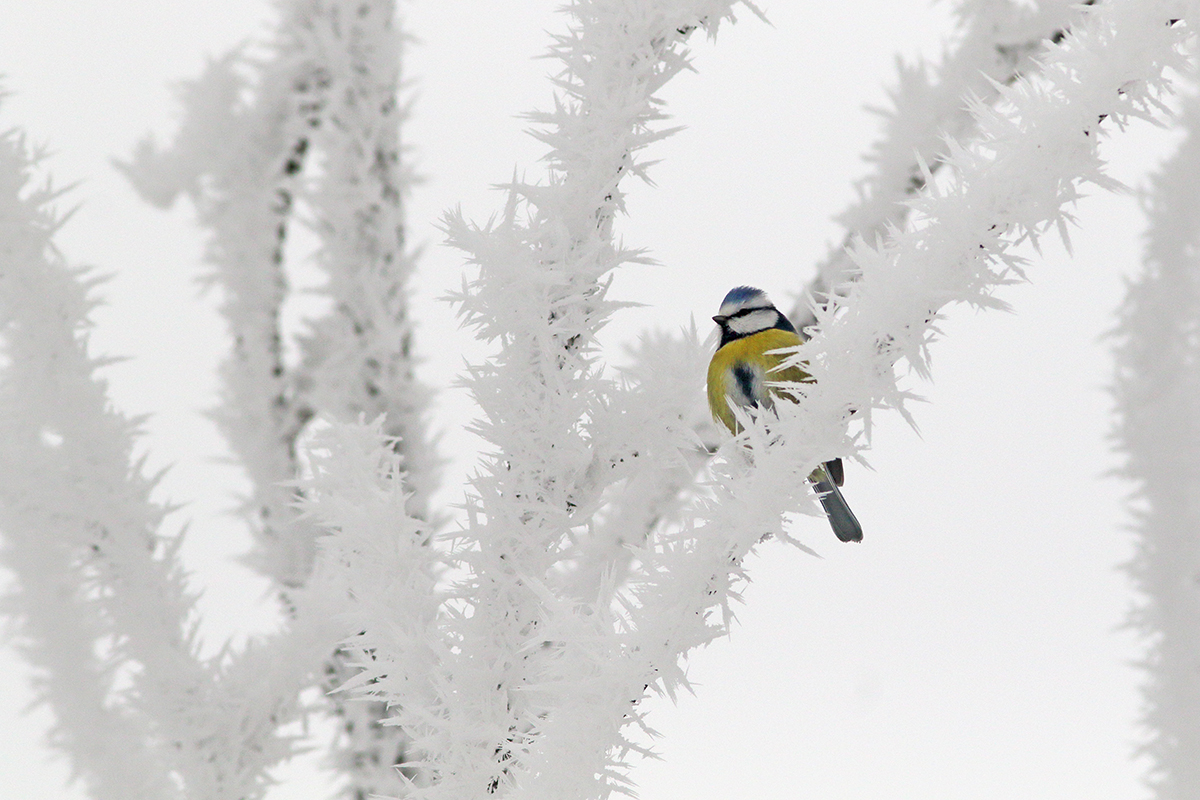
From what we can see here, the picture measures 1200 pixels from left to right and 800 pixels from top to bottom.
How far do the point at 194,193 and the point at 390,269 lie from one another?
39cm

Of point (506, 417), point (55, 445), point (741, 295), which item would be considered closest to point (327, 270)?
point (55, 445)

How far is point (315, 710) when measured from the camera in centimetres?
113

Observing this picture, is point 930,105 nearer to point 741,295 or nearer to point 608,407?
point 741,295

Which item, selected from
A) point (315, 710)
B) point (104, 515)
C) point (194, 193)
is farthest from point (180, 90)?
point (315, 710)

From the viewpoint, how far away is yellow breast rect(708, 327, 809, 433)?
99 centimetres

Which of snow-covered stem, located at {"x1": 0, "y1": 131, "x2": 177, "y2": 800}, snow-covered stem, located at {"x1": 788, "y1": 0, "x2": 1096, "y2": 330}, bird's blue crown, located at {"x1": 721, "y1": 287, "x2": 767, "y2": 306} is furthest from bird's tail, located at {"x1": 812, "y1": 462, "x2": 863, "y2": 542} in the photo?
snow-covered stem, located at {"x1": 0, "y1": 131, "x2": 177, "y2": 800}

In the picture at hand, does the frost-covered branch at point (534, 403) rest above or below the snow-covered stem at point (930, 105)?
below

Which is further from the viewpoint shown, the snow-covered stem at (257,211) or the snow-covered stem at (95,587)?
the snow-covered stem at (257,211)

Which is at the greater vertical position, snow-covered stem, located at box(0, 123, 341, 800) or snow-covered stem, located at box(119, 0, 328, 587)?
snow-covered stem, located at box(119, 0, 328, 587)

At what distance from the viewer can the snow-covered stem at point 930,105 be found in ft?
4.18

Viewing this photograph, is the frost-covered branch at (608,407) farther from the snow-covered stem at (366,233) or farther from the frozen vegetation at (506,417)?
the snow-covered stem at (366,233)

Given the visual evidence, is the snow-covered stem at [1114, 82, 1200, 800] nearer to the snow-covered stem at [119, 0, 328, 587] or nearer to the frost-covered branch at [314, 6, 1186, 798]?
the frost-covered branch at [314, 6, 1186, 798]

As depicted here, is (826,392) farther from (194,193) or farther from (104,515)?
(194,193)

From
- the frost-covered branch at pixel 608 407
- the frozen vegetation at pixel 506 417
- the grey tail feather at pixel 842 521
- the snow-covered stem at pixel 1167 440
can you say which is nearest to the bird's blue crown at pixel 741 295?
the frozen vegetation at pixel 506 417
